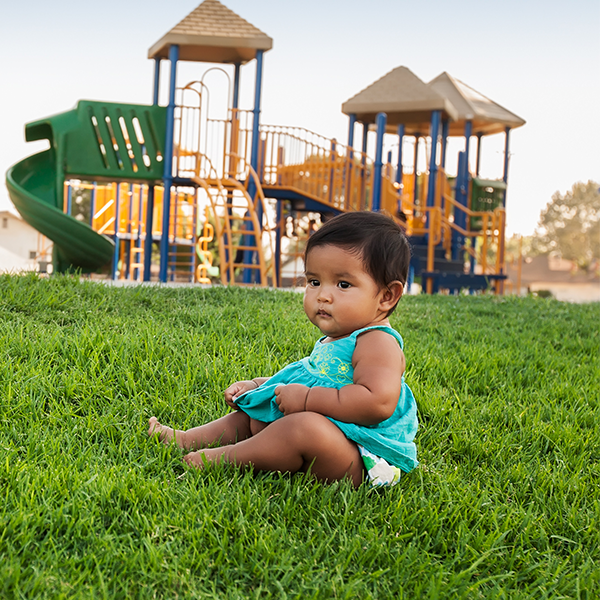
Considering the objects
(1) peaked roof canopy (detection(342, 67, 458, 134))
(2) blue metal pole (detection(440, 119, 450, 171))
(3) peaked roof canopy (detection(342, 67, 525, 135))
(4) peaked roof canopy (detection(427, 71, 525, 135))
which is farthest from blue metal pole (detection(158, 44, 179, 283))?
(4) peaked roof canopy (detection(427, 71, 525, 135))

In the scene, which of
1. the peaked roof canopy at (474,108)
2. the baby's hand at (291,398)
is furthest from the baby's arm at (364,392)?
the peaked roof canopy at (474,108)

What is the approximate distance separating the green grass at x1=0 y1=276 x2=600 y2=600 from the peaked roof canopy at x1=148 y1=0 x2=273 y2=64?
331 inches

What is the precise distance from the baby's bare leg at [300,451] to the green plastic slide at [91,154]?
8823 mm

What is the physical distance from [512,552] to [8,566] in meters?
1.34

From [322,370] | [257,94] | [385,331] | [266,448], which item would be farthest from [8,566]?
[257,94]

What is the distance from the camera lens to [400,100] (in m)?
14.3

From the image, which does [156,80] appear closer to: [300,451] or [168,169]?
[168,169]

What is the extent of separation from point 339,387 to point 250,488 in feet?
1.42

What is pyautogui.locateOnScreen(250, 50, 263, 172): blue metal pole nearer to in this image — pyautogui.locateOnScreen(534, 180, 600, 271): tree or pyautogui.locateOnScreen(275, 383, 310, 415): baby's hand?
pyautogui.locateOnScreen(275, 383, 310, 415): baby's hand

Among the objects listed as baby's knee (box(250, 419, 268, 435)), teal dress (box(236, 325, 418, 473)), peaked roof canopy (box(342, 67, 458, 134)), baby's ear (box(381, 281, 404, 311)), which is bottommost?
baby's knee (box(250, 419, 268, 435))

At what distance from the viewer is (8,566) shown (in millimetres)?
1512

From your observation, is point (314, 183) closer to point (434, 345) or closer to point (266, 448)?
point (434, 345)

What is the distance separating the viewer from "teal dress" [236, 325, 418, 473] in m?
2.13

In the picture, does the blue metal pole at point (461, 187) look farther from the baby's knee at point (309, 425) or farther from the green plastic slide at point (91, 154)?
the baby's knee at point (309, 425)
